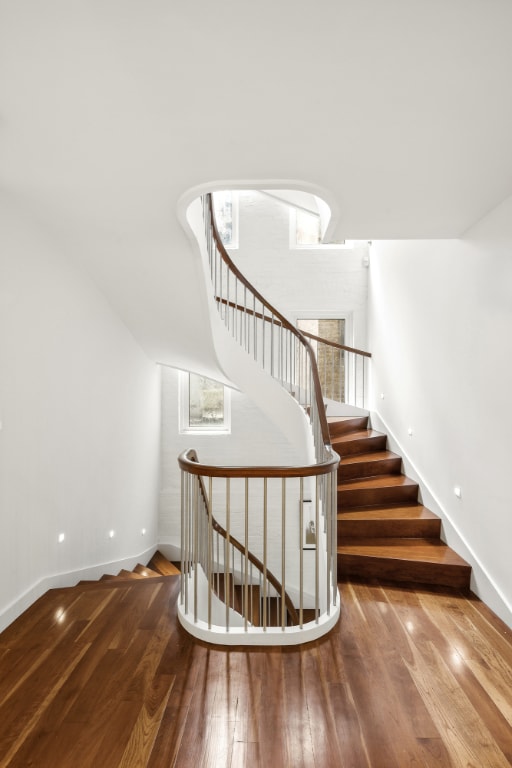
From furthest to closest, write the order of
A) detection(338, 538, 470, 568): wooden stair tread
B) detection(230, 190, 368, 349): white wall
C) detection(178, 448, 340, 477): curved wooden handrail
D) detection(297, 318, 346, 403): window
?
detection(230, 190, 368, 349): white wall → detection(297, 318, 346, 403): window → detection(338, 538, 470, 568): wooden stair tread → detection(178, 448, 340, 477): curved wooden handrail

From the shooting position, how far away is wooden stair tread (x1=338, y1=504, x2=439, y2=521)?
13.7 feet

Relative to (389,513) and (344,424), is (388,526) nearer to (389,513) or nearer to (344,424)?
(389,513)

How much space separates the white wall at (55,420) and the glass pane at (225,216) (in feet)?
9.50

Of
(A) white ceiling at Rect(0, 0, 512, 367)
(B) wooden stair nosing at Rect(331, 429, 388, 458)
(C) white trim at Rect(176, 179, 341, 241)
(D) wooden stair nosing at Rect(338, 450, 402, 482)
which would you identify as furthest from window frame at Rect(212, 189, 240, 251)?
(C) white trim at Rect(176, 179, 341, 241)

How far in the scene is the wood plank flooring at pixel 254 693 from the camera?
192cm

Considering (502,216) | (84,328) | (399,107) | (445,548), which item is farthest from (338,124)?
(445,548)

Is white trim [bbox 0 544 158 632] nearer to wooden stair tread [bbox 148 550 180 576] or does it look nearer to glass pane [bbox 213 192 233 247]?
wooden stair tread [bbox 148 550 180 576]

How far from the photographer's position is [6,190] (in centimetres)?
291

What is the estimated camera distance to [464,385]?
368 centimetres

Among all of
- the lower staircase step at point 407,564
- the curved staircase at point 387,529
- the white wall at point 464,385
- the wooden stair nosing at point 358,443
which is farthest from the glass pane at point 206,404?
the lower staircase step at point 407,564

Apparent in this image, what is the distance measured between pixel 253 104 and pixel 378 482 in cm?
371

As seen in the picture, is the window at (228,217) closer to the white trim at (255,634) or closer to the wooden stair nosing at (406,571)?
the wooden stair nosing at (406,571)

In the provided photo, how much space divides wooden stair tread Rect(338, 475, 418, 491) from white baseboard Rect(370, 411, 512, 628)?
8cm

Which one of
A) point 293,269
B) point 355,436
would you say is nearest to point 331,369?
point 293,269
